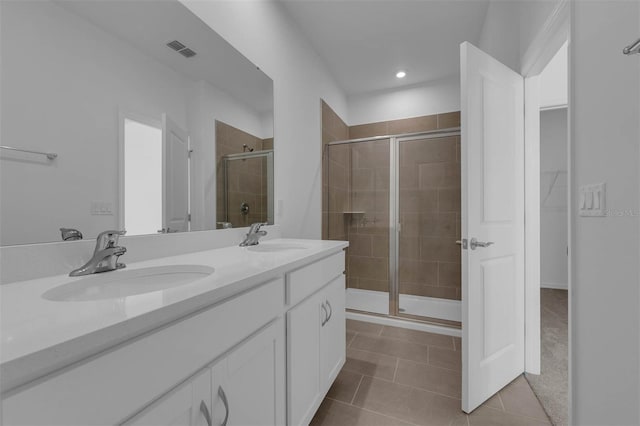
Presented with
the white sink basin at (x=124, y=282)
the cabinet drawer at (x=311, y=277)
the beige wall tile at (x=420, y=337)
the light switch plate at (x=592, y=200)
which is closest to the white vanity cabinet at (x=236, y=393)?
the cabinet drawer at (x=311, y=277)

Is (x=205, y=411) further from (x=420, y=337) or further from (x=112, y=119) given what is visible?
(x=420, y=337)

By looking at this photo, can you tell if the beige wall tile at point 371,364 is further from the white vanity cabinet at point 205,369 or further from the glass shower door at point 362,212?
the glass shower door at point 362,212

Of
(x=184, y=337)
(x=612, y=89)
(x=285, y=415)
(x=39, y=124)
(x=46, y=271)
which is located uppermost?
(x=612, y=89)

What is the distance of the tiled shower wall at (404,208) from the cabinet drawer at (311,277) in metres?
1.28

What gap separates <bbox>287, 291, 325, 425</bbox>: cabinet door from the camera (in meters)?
1.03

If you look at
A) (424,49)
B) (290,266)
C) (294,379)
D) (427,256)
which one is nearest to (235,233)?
(290,266)

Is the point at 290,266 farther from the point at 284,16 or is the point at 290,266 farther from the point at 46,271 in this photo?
the point at 284,16

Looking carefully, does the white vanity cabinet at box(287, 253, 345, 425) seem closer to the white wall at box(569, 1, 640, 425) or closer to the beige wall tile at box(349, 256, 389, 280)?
the white wall at box(569, 1, 640, 425)

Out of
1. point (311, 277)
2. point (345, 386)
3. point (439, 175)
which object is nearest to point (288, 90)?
point (311, 277)

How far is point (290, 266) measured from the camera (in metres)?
1.00

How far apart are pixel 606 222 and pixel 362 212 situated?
2328 mm

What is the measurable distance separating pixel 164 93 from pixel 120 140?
31 cm

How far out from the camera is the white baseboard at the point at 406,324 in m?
2.35

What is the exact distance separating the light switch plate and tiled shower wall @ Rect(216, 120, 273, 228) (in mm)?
1542
